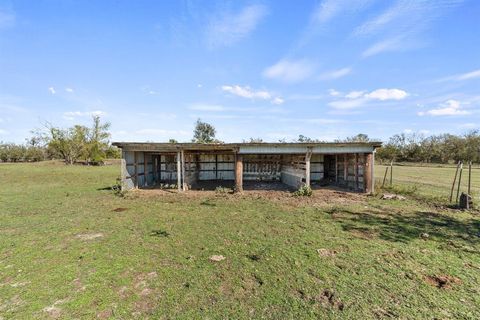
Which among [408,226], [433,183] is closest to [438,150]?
[433,183]

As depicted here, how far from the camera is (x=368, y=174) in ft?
38.9

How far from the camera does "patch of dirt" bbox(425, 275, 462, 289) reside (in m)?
3.77

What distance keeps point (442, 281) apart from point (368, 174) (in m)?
8.55

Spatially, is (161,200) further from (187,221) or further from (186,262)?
(186,262)

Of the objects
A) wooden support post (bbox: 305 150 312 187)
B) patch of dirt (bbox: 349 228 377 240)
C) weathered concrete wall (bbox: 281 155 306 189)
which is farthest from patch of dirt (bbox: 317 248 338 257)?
weathered concrete wall (bbox: 281 155 306 189)

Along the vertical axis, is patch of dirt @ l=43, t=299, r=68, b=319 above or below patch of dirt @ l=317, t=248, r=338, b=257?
above

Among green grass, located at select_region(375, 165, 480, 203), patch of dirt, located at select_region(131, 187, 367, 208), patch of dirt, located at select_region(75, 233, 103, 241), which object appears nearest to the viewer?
patch of dirt, located at select_region(75, 233, 103, 241)

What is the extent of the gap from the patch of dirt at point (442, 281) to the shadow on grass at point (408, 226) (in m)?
1.66

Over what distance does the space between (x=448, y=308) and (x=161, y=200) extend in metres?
9.17

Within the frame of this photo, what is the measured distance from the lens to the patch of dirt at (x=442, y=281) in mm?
3773

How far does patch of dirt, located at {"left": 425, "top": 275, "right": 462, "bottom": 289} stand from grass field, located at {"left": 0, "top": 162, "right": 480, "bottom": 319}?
0.6 inches

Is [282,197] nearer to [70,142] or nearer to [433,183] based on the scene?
[433,183]

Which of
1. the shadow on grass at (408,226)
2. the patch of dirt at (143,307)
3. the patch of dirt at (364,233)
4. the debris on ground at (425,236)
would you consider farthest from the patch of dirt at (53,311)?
the debris on ground at (425,236)

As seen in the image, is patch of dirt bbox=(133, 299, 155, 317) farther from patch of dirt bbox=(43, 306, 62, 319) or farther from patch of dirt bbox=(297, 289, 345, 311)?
patch of dirt bbox=(297, 289, 345, 311)
